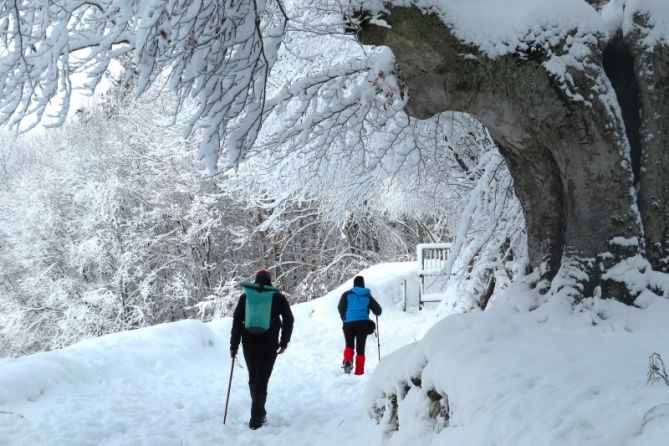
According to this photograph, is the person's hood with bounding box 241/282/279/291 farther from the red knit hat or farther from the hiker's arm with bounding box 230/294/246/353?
the hiker's arm with bounding box 230/294/246/353

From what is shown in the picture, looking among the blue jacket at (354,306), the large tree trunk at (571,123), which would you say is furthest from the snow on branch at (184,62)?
the blue jacket at (354,306)

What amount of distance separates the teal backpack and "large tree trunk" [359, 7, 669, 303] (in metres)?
3.28

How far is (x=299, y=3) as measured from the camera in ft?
27.6

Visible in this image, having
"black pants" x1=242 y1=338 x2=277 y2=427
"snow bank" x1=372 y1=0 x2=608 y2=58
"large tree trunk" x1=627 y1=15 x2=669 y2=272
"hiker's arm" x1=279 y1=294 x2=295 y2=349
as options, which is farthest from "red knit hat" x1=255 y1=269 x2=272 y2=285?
"large tree trunk" x1=627 y1=15 x2=669 y2=272

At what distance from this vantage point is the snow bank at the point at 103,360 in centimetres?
758

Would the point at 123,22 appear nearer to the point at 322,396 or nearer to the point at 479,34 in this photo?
the point at 479,34

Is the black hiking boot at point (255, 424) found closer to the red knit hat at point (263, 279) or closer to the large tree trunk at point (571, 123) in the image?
the red knit hat at point (263, 279)

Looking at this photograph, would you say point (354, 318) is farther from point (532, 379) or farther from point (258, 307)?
point (532, 379)

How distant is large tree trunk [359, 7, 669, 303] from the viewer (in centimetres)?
418

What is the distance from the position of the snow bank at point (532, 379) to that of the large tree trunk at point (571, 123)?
1.14 ft

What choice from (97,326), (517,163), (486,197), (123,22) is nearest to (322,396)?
(486,197)

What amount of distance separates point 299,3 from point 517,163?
15.6 ft

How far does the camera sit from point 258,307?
678 centimetres

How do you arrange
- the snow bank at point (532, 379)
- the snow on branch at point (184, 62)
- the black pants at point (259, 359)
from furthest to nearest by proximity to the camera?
the black pants at point (259, 359), the snow on branch at point (184, 62), the snow bank at point (532, 379)
